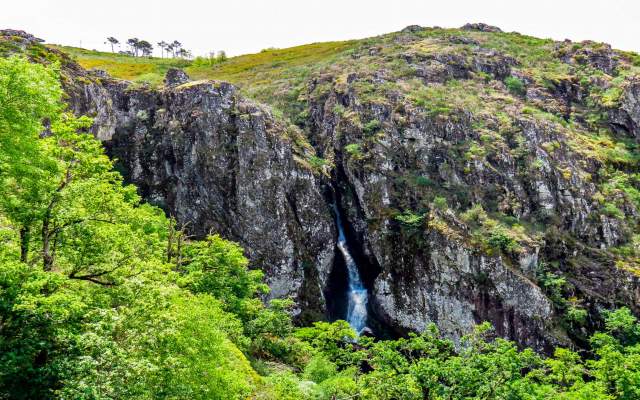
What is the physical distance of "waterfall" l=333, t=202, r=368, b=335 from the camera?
58.4m

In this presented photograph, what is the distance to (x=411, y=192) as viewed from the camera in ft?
209

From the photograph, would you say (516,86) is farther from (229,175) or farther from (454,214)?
(229,175)

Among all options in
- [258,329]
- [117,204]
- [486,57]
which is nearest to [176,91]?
[258,329]

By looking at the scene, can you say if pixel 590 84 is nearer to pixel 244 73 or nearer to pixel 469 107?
pixel 469 107

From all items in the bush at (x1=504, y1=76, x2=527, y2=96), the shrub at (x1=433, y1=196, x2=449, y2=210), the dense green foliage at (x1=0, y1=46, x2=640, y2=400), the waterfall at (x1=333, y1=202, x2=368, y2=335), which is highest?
the bush at (x1=504, y1=76, x2=527, y2=96)

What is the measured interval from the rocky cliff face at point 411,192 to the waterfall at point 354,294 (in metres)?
1.28

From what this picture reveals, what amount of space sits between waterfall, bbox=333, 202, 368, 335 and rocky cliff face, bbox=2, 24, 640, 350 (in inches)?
50.6

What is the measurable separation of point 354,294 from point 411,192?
1662cm

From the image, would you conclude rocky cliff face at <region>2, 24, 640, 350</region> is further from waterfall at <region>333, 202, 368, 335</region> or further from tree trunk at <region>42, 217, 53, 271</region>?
tree trunk at <region>42, 217, 53, 271</region>

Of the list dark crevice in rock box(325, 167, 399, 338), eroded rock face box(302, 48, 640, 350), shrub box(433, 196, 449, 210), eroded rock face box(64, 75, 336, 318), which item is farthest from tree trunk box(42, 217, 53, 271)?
shrub box(433, 196, 449, 210)

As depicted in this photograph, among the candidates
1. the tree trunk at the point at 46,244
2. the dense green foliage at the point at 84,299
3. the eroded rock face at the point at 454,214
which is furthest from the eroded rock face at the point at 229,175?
the tree trunk at the point at 46,244

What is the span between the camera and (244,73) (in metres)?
111

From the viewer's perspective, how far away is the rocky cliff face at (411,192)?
5525 centimetres

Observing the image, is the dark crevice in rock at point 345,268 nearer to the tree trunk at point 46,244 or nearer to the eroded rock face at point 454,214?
the eroded rock face at point 454,214
